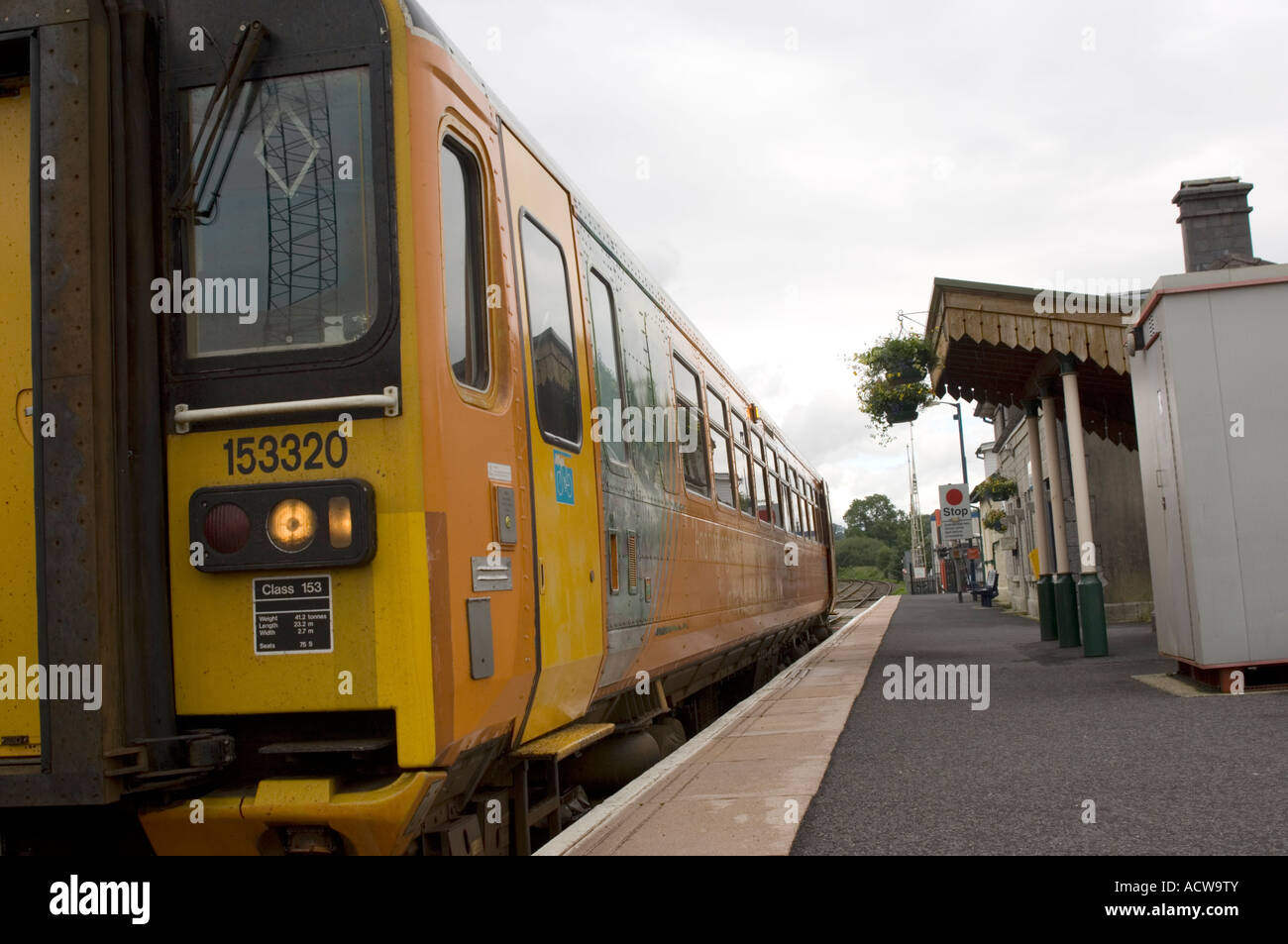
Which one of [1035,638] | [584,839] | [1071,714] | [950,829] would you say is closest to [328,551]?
[584,839]

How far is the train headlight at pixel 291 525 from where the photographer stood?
3547 mm

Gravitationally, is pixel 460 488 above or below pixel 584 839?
above

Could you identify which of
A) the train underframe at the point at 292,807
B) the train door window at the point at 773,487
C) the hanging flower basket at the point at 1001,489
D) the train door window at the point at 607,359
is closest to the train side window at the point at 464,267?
the train underframe at the point at 292,807

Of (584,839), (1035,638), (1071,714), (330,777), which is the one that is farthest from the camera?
(1035,638)

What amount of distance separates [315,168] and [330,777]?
75.8 inches

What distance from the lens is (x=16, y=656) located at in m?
3.64

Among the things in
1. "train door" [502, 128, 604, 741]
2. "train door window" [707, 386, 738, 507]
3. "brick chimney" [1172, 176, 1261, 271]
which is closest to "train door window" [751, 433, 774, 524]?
"train door window" [707, 386, 738, 507]

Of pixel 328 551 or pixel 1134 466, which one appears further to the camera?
pixel 1134 466

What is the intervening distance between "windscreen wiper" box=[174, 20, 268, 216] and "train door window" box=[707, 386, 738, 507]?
18.4 ft

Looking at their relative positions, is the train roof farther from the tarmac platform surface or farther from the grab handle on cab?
the tarmac platform surface

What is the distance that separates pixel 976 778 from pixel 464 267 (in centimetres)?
357

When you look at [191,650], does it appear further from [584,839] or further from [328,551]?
[584,839]

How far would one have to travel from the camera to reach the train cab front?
3502 mm

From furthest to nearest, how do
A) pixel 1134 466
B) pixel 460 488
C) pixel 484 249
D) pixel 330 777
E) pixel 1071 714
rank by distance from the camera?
pixel 1134 466 < pixel 1071 714 < pixel 484 249 < pixel 460 488 < pixel 330 777
